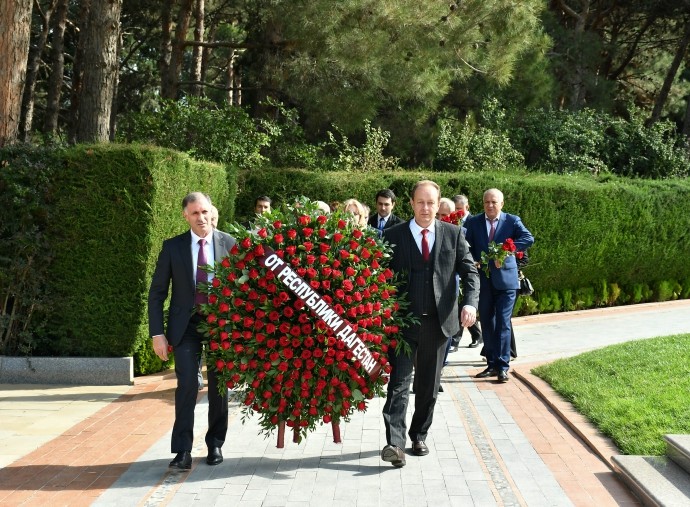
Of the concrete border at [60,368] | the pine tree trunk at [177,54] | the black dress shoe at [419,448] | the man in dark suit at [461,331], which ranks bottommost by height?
the black dress shoe at [419,448]

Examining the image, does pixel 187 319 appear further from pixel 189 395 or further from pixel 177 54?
pixel 177 54

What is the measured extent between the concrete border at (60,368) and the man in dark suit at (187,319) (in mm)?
3478

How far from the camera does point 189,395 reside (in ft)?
22.2

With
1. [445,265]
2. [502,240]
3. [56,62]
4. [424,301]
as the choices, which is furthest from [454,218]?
[56,62]

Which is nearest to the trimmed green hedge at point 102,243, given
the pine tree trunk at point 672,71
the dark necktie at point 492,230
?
the dark necktie at point 492,230

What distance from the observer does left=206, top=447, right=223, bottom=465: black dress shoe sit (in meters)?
6.92

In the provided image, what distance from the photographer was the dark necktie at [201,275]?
6.85 metres

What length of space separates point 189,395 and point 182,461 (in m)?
0.48

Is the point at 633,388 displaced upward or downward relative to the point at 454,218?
downward

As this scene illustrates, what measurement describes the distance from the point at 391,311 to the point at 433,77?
42.4 feet

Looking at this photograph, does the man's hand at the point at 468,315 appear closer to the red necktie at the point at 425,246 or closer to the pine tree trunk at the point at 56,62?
the red necktie at the point at 425,246

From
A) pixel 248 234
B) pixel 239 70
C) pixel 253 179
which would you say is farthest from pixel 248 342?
pixel 239 70

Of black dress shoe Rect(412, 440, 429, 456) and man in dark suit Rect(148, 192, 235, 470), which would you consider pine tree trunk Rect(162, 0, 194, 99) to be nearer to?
man in dark suit Rect(148, 192, 235, 470)

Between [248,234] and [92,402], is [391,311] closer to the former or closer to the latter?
[248,234]
